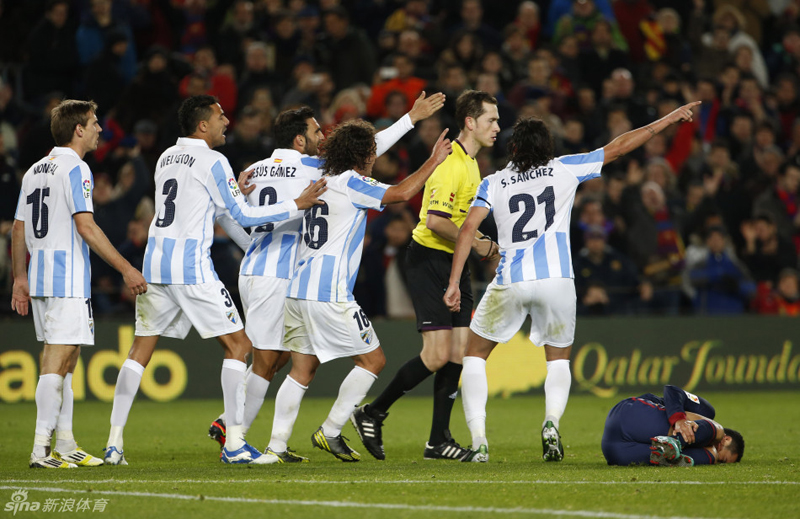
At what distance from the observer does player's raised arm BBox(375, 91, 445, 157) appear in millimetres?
7848

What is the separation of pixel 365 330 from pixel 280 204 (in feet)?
3.47

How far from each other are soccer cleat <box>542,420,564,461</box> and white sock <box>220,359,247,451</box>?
2.09 meters

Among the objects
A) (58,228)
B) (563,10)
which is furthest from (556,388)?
(563,10)

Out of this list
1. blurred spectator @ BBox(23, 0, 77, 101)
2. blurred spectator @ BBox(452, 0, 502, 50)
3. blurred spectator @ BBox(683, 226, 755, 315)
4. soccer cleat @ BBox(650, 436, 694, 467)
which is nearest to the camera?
soccer cleat @ BBox(650, 436, 694, 467)

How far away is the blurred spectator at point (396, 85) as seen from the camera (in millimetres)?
15098

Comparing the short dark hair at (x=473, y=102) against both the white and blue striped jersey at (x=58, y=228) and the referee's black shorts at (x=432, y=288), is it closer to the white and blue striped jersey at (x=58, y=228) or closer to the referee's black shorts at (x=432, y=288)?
the referee's black shorts at (x=432, y=288)

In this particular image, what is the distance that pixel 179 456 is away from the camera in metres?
8.12

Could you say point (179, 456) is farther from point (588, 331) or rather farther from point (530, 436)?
point (588, 331)

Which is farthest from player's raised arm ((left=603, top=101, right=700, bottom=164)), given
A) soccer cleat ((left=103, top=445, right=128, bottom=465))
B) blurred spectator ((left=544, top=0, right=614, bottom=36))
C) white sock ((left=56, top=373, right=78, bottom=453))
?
blurred spectator ((left=544, top=0, right=614, bottom=36))

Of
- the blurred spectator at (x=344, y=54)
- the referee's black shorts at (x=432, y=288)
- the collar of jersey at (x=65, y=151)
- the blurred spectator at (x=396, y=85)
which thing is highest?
the blurred spectator at (x=344, y=54)

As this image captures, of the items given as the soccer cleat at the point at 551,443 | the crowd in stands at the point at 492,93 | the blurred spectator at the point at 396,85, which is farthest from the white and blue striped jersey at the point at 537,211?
the blurred spectator at the point at 396,85

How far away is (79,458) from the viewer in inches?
285

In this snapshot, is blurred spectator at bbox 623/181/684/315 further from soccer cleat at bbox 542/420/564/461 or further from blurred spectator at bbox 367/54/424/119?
soccer cleat at bbox 542/420/564/461

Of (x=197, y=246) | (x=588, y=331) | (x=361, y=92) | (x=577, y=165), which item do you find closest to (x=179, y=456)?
(x=197, y=246)
